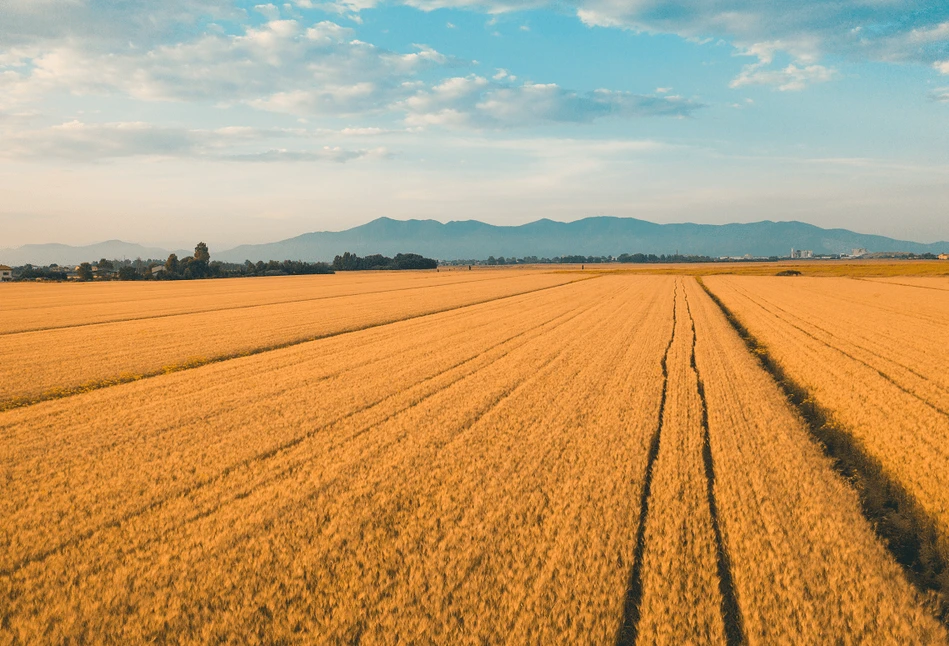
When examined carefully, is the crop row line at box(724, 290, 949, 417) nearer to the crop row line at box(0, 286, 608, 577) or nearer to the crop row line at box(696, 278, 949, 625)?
the crop row line at box(696, 278, 949, 625)

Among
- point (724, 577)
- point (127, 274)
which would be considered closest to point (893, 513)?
point (724, 577)

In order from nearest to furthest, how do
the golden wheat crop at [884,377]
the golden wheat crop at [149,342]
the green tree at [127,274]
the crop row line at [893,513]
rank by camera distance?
1. the crop row line at [893,513]
2. the golden wheat crop at [884,377]
3. the golden wheat crop at [149,342]
4. the green tree at [127,274]

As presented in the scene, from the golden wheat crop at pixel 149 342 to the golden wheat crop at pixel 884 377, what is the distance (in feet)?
51.7

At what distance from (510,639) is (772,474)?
4648mm

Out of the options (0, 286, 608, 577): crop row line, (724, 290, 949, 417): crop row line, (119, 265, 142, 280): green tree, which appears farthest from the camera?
(119, 265, 142, 280): green tree

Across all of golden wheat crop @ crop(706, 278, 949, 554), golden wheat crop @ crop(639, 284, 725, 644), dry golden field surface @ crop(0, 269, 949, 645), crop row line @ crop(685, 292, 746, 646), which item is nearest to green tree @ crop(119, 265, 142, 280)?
dry golden field surface @ crop(0, 269, 949, 645)

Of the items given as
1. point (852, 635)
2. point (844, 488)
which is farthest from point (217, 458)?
point (844, 488)

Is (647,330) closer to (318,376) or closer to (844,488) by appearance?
(318,376)

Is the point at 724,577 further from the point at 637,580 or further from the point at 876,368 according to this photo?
the point at 876,368

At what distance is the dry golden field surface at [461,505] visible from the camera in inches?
158

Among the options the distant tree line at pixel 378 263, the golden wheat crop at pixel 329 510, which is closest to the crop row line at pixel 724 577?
the golden wheat crop at pixel 329 510

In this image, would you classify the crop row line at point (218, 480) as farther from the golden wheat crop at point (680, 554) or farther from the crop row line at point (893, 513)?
the crop row line at point (893, 513)

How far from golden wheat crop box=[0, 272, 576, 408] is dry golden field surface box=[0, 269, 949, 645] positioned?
313 mm

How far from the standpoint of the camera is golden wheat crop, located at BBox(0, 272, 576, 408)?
13414 mm
